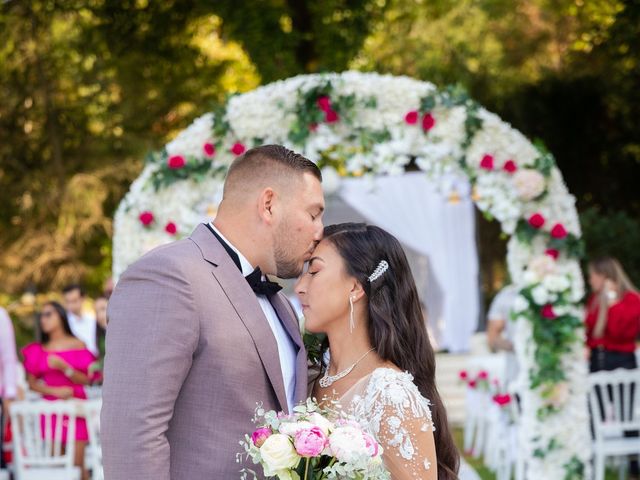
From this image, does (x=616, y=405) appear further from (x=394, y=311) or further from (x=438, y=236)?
(x=438, y=236)

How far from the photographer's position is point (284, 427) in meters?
2.64

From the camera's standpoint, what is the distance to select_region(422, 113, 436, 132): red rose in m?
7.39

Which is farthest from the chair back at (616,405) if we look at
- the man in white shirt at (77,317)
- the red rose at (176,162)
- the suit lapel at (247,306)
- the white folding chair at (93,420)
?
the suit lapel at (247,306)

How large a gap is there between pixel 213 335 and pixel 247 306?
192 mm

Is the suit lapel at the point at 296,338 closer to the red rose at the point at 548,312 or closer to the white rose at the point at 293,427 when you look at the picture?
the white rose at the point at 293,427

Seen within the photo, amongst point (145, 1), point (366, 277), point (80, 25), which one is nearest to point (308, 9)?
point (145, 1)

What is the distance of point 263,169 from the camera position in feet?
10.1

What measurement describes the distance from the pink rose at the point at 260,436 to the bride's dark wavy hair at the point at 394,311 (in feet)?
2.60

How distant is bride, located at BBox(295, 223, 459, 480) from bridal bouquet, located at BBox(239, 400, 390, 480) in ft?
1.87

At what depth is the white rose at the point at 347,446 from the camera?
261 cm

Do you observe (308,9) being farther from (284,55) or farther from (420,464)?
(420,464)

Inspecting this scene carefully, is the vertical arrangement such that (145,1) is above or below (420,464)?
above

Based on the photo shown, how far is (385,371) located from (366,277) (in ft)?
1.09

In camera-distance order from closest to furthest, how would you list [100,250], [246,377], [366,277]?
1. [246,377]
2. [366,277]
3. [100,250]
